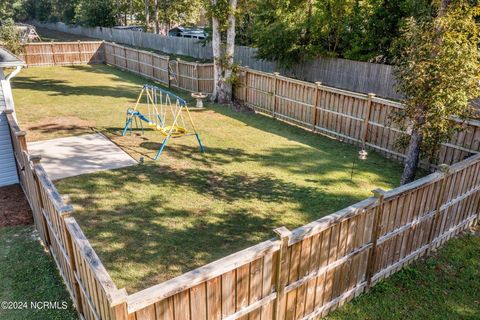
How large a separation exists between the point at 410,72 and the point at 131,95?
13298 millimetres

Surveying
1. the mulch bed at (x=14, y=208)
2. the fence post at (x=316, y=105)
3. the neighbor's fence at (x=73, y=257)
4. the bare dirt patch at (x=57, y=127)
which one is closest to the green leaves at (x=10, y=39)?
the bare dirt patch at (x=57, y=127)

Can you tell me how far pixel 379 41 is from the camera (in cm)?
1880

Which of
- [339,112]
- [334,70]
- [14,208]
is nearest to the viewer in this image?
[14,208]

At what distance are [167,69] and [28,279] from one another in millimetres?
14910

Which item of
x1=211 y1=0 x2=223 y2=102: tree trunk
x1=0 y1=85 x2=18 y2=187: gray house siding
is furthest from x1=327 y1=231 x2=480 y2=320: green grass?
x1=211 y1=0 x2=223 y2=102: tree trunk

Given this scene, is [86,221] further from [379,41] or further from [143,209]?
[379,41]

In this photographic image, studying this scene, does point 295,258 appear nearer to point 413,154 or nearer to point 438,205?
point 438,205

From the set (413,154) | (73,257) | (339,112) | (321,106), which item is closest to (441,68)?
(413,154)

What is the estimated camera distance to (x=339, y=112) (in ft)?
39.6

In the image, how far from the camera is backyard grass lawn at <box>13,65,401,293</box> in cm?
662

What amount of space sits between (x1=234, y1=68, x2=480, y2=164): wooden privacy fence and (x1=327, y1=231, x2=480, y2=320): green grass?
10.5ft

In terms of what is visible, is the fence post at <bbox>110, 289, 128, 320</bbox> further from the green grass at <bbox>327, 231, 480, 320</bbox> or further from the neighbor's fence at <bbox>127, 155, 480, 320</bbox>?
the green grass at <bbox>327, 231, 480, 320</bbox>

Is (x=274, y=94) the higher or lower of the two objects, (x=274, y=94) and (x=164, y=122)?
the higher

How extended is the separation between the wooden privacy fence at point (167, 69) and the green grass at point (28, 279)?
11977mm
